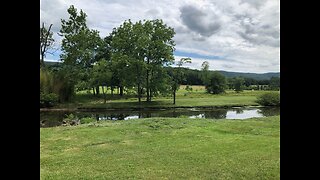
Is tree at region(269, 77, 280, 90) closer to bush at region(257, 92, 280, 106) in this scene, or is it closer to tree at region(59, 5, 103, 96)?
bush at region(257, 92, 280, 106)

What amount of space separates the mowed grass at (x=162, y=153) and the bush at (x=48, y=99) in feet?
42.5

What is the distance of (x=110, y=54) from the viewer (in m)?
29.7

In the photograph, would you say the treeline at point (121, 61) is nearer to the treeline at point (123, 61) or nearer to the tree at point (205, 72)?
the treeline at point (123, 61)

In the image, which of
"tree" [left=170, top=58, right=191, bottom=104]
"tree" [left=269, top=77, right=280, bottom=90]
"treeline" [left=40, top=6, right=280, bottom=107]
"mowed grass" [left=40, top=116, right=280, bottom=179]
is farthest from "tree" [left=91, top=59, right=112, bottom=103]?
"mowed grass" [left=40, top=116, right=280, bottom=179]

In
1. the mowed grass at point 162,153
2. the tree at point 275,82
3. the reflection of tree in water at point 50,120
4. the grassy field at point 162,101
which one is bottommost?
the reflection of tree in water at point 50,120

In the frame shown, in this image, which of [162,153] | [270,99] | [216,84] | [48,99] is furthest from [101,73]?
[162,153]

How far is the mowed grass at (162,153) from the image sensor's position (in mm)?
5906

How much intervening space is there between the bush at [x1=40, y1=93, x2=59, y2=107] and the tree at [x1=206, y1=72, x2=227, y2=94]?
64.2 ft

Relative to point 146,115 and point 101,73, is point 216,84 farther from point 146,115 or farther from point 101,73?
point 146,115

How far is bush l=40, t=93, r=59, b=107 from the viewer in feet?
77.2

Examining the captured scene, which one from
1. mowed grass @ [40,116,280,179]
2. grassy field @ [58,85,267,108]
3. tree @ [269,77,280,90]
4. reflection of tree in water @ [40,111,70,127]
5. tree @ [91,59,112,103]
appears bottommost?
reflection of tree in water @ [40,111,70,127]

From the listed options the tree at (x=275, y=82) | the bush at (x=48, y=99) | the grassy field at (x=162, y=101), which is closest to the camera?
the tree at (x=275, y=82)

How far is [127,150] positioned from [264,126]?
6.62 m

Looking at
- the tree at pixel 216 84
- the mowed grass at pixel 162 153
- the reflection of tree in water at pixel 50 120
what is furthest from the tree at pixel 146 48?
the mowed grass at pixel 162 153
